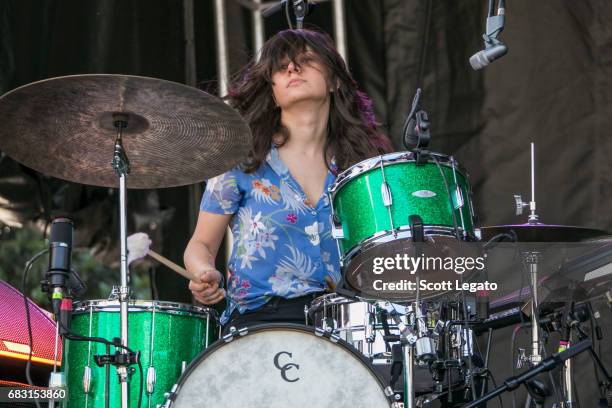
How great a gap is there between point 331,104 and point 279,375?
1681 mm

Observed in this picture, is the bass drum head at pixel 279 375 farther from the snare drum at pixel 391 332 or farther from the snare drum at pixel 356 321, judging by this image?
the snare drum at pixel 356 321

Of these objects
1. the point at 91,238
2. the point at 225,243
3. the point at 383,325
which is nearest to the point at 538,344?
the point at 383,325

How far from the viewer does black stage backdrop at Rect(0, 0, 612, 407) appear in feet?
15.5

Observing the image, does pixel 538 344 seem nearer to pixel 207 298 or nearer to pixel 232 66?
pixel 207 298

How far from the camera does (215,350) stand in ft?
9.81

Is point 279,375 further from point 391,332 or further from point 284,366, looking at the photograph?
point 391,332

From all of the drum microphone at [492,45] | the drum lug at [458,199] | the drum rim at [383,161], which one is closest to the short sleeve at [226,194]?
the drum rim at [383,161]

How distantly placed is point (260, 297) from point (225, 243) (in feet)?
3.65

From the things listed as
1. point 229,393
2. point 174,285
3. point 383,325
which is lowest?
point 229,393

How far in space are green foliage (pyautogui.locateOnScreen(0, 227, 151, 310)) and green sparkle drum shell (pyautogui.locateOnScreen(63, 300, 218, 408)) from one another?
0.43 meters

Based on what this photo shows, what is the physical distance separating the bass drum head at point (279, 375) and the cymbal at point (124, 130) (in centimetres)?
74

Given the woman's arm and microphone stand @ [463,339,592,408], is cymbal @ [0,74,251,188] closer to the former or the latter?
the woman's arm

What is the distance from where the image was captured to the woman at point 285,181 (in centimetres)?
396

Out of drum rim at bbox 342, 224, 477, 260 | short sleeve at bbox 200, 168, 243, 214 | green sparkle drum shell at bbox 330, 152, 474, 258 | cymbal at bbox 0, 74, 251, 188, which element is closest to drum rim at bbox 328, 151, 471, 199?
green sparkle drum shell at bbox 330, 152, 474, 258
